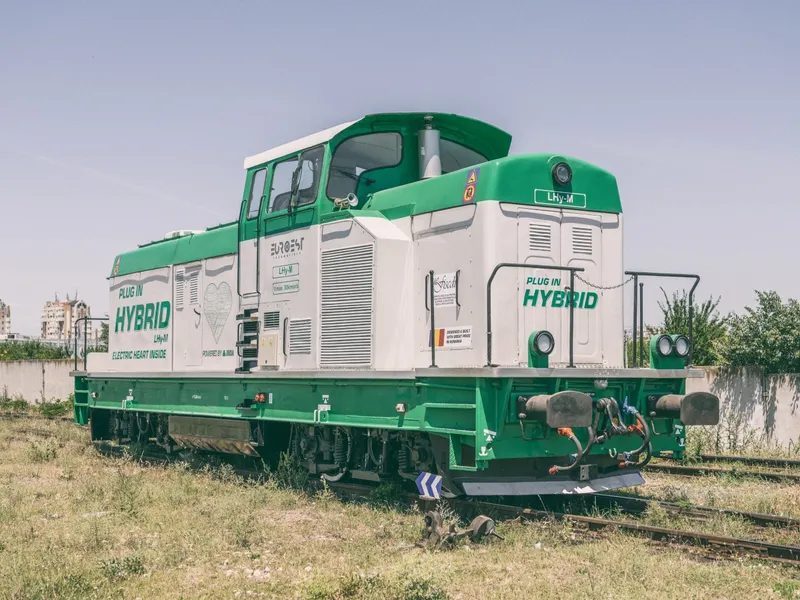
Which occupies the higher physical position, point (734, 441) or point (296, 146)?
point (296, 146)

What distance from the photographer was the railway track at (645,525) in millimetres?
7109

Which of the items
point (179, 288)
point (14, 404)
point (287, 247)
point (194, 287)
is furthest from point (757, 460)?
point (14, 404)

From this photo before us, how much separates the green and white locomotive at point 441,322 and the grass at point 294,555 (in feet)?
2.59

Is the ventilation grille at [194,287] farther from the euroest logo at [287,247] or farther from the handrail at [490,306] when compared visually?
the handrail at [490,306]

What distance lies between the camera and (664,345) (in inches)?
374

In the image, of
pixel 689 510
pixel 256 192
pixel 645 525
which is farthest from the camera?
pixel 256 192

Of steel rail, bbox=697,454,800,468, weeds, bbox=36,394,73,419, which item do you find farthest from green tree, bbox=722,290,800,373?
weeds, bbox=36,394,73,419

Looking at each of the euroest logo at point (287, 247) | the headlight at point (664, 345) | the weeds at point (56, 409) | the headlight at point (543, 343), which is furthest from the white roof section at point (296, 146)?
the weeds at point (56, 409)

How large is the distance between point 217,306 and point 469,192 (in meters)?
4.87

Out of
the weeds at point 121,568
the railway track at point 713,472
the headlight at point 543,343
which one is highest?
the headlight at point 543,343

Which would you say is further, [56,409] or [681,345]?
[56,409]

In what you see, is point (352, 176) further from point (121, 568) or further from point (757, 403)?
point (757, 403)

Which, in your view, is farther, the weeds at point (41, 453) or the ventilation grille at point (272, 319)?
the weeds at point (41, 453)

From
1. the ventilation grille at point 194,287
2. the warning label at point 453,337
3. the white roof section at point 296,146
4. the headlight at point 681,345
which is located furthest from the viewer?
the ventilation grille at point 194,287
